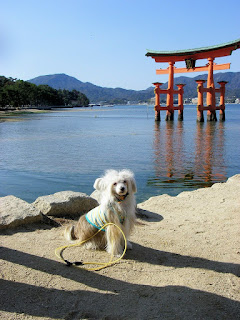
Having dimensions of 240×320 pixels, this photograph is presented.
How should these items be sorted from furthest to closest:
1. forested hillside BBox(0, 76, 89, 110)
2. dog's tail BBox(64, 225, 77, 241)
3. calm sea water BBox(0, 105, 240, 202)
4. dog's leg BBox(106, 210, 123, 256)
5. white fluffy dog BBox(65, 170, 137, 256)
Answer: forested hillside BBox(0, 76, 89, 110), calm sea water BBox(0, 105, 240, 202), dog's tail BBox(64, 225, 77, 241), dog's leg BBox(106, 210, 123, 256), white fluffy dog BBox(65, 170, 137, 256)

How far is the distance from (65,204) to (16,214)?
0.88m

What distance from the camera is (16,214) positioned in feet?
15.7

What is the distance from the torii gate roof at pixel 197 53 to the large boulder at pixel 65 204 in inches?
1084

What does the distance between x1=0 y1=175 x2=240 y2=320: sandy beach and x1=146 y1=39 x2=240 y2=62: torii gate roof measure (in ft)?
91.6

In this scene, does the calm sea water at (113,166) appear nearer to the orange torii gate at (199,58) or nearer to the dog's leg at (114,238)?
the dog's leg at (114,238)

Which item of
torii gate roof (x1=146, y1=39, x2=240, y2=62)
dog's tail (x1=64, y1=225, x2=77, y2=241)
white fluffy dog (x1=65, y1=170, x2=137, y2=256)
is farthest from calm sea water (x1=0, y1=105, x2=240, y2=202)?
torii gate roof (x1=146, y1=39, x2=240, y2=62)

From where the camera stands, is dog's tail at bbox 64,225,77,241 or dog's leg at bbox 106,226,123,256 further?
dog's tail at bbox 64,225,77,241

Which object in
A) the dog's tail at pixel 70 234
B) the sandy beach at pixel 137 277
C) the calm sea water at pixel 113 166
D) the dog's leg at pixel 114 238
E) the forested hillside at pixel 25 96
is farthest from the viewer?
the forested hillside at pixel 25 96

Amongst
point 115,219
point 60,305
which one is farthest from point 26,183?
point 60,305

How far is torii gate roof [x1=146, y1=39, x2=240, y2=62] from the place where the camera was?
29406 mm

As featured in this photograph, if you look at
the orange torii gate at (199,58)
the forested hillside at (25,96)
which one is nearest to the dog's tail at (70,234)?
the orange torii gate at (199,58)

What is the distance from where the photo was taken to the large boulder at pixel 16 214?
4.61 metres

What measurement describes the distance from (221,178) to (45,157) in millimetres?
7744

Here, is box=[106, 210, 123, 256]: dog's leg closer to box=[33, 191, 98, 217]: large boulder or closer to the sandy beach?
the sandy beach
